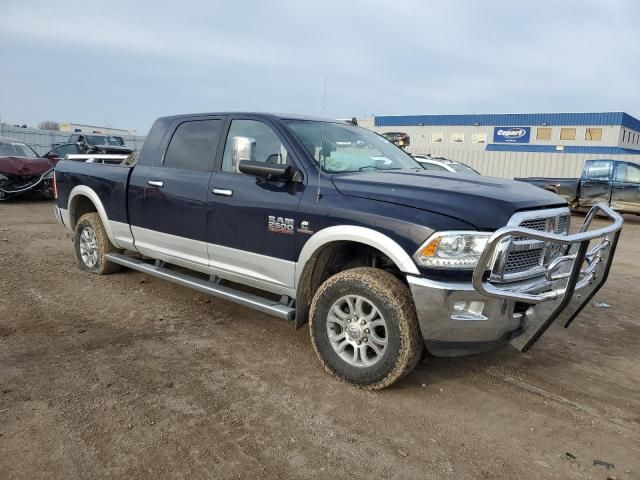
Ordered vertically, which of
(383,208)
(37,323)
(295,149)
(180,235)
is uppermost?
(295,149)

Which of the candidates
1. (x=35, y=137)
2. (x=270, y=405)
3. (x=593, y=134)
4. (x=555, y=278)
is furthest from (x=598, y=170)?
(x=35, y=137)

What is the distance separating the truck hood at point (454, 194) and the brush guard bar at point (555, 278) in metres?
0.25

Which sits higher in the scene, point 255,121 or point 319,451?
point 255,121

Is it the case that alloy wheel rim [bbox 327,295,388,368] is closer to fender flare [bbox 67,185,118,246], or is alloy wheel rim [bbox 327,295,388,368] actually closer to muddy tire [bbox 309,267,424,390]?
muddy tire [bbox 309,267,424,390]

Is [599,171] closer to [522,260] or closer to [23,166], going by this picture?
[522,260]

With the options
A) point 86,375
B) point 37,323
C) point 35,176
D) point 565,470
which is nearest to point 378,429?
point 565,470

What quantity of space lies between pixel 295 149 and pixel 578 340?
3038 mm

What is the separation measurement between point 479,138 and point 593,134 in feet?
30.0

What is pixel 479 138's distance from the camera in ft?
149

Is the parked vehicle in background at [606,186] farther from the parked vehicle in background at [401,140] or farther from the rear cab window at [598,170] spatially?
the parked vehicle in background at [401,140]

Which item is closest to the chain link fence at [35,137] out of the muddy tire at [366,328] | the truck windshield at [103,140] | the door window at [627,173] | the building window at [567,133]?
the truck windshield at [103,140]

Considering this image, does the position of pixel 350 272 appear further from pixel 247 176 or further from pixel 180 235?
pixel 180 235

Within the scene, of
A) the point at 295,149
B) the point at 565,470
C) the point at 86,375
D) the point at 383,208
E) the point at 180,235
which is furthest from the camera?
the point at 180,235

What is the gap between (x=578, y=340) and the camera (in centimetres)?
457
